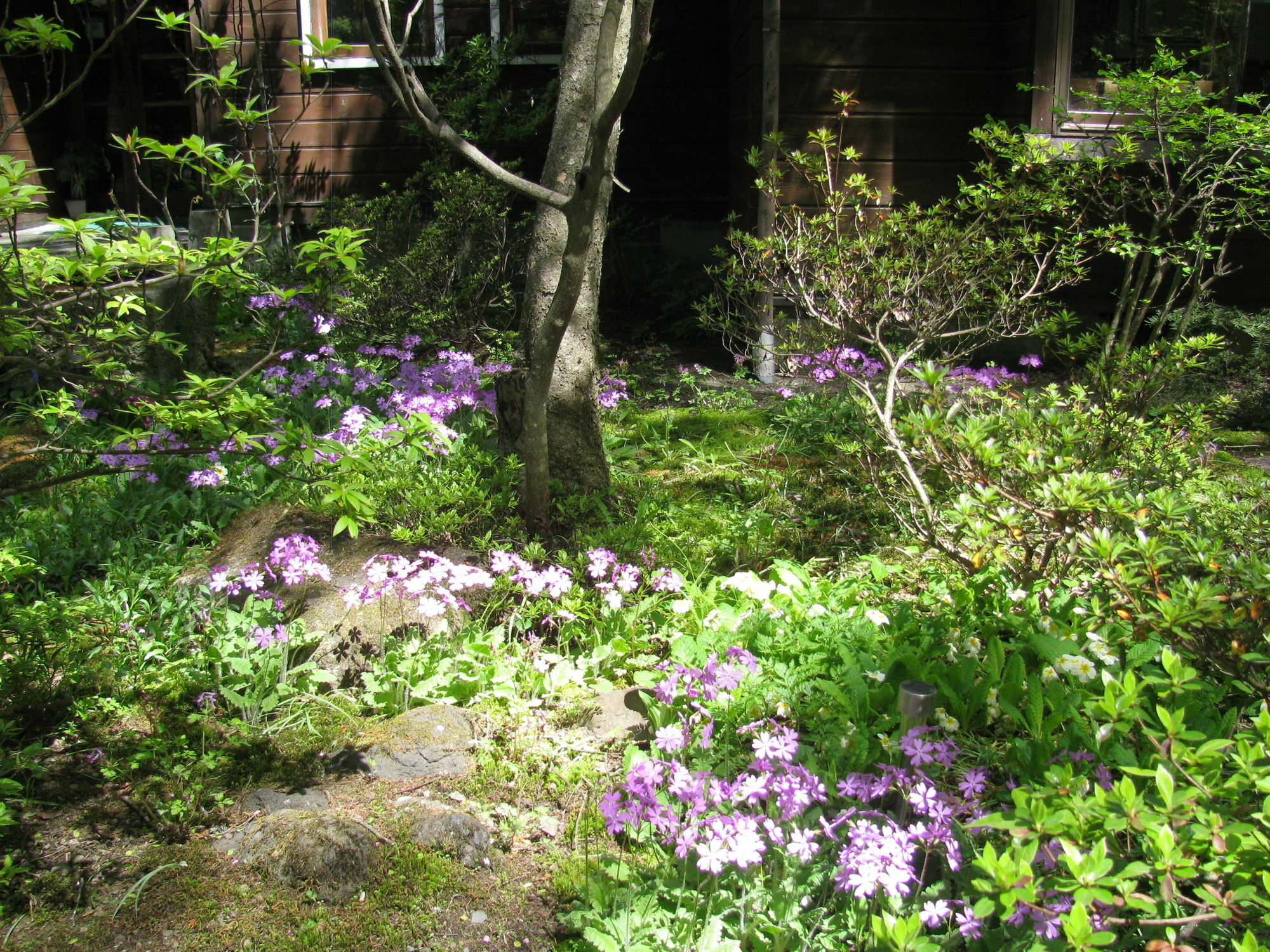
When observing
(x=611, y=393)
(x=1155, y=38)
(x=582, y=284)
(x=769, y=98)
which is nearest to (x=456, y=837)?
(x=582, y=284)

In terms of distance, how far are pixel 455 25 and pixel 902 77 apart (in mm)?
3980

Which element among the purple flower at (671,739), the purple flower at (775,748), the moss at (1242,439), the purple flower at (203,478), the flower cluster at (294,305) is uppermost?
the flower cluster at (294,305)

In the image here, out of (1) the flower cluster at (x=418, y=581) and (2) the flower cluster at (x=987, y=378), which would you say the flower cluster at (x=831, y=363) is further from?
(1) the flower cluster at (x=418, y=581)

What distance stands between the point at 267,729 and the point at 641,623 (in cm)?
123

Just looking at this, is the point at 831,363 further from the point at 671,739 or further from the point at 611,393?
the point at 671,739

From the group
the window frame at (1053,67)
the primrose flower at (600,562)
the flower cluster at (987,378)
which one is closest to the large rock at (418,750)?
the primrose flower at (600,562)

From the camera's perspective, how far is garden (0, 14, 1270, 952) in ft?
6.15

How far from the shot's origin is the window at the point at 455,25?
8219mm

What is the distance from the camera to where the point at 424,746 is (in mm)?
2590

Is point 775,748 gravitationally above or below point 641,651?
above

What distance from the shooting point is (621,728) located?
2.75 meters

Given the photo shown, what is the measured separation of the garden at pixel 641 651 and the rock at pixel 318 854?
1cm

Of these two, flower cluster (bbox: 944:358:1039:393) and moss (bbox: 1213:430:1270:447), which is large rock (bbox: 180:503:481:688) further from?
moss (bbox: 1213:430:1270:447)

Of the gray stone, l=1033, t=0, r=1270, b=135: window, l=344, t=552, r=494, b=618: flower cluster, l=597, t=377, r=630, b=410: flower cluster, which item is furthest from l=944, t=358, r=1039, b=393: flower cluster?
the gray stone
